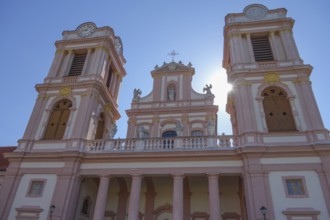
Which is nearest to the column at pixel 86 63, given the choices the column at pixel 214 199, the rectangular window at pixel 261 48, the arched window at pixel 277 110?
the column at pixel 214 199

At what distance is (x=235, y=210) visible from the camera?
52.0 ft

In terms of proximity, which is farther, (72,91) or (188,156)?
(72,91)

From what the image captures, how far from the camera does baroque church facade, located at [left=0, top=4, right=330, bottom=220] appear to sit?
13.1 metres

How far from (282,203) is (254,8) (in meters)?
14.9

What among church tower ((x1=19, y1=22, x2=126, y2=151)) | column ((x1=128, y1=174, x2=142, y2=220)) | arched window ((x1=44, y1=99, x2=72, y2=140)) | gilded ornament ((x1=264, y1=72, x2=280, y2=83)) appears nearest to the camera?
column ((x1=128, y1=174, x2=142, y2=220))

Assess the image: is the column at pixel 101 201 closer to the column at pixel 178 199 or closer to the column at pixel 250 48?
the column at pixel 178 199

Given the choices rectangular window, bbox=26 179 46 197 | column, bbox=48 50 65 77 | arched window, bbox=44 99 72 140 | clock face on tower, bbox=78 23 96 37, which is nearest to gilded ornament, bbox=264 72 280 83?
arched window, bbox=44 99 72 140

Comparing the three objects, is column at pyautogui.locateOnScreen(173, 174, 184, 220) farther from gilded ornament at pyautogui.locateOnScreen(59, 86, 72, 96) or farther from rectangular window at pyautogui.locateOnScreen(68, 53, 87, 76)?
rectangular window at pyautogui.locateOnScreen(68, 53, 87, 76)

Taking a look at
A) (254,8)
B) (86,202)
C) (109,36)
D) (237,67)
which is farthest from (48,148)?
(254,8)

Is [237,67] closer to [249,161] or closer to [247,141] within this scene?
[247,141]

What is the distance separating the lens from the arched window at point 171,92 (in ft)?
68.3

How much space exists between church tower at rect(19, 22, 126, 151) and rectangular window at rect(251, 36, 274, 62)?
1089cm

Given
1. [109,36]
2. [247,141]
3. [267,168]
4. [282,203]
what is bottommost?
[282,203]

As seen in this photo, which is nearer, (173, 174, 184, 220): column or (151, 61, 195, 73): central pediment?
(173, 174, 184, 220): column
